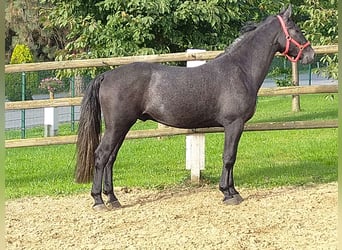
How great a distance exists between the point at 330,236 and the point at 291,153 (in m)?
4.78

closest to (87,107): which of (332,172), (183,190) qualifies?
(183,190)

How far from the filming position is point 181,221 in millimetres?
→ 4746

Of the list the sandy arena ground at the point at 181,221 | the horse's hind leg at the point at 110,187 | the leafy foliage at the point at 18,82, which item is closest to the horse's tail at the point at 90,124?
the horse's hind leg at the point at 110,187

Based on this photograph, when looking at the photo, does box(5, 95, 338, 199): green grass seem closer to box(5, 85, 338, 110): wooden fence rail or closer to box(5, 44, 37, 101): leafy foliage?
box(5, 85, 338, 110): wooden fence rail

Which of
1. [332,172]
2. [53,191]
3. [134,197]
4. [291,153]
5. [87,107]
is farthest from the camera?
[291,153]

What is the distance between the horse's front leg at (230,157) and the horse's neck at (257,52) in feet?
1.53

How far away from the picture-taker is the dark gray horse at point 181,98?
5.12 metres

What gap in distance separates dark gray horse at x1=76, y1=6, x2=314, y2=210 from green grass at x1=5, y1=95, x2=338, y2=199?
937 mm

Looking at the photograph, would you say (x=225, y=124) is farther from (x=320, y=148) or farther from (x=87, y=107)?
(x=320, y=148)

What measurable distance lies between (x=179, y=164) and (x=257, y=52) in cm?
296

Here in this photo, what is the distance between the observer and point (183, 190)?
6.16 m

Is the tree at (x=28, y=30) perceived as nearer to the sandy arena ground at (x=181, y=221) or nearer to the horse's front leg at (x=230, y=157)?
the sandy arena ground at (x=181, y=221)

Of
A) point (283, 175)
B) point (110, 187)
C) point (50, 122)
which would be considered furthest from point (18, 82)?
point (110, 187)

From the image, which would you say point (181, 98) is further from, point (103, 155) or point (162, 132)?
point (162, 132)
